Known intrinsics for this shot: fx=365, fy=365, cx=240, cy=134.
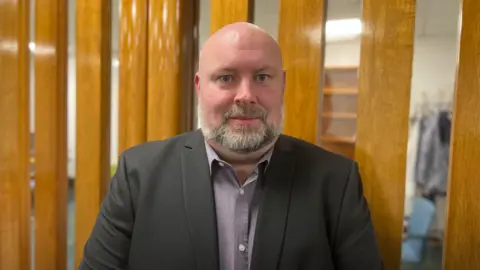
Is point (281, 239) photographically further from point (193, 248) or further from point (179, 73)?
point (179, 73)

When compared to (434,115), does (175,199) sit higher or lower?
lower

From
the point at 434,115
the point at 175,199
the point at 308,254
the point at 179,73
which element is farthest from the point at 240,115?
the point at 434,115

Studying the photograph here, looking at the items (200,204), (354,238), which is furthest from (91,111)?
(354,238)

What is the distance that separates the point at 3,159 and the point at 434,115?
2609 mm

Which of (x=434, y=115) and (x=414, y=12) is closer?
(x=414, y=12)

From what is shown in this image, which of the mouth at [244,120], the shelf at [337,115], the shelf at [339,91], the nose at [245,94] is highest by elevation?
the shelf at [339,91]

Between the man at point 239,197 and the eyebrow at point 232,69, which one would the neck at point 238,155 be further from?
the eyebrow at point 232,69

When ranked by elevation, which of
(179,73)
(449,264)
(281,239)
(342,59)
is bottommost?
Result: (449,264)

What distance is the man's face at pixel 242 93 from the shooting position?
0.95m

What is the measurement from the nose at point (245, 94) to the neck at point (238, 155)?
0.46 feet

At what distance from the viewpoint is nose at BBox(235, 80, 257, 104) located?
0.94m

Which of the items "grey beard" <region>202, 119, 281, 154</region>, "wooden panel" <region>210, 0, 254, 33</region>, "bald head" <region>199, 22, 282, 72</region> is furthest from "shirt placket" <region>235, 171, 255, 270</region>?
"wooden panel" <region>210, 0, 254, 33</region>

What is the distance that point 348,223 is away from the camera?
38.5 inches

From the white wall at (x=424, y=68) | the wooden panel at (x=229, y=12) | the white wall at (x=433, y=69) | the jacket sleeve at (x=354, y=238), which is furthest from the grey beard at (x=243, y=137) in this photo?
the white wall at (x=433, y=69)
